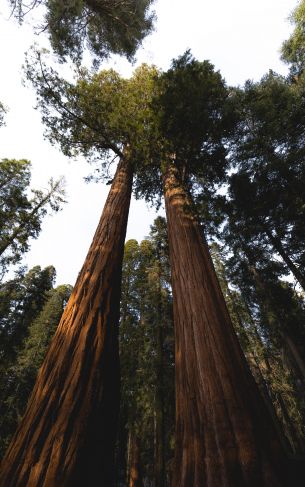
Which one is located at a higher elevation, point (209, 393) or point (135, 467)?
point (135, 467)

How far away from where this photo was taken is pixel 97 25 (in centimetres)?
891

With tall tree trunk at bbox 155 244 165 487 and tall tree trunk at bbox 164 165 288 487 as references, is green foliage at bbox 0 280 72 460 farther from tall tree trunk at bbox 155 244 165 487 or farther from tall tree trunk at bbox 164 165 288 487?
tall tree trunk at bbox 164 165 288 487

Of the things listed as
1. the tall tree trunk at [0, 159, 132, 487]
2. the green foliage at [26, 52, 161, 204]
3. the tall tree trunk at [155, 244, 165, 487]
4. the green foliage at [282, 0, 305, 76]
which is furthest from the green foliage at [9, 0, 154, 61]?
the tall tree trunk at [155, 244, 165, 487]

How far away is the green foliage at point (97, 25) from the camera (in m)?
7.35

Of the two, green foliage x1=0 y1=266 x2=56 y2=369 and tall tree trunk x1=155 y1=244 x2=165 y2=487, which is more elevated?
green foliage x1=0 y1=266 x2=56 y2=369

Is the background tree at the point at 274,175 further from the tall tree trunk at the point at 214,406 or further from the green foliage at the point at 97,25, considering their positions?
the tall tree trunk at the point at 214,406

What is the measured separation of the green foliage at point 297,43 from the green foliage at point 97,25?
6295 mm

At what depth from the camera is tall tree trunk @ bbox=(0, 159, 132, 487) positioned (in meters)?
1.42

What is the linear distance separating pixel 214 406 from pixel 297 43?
15140mm

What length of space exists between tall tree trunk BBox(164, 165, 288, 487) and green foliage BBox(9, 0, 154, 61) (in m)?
8.77

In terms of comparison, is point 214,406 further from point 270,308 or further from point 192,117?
point 270,308

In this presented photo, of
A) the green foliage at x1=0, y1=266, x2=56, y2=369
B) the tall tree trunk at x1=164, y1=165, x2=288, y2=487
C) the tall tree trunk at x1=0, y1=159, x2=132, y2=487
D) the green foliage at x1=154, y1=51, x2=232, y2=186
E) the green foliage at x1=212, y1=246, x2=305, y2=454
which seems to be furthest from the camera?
the green foliage at x1=0, y1=266, x2=56, y2=369

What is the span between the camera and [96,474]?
5.09 ft

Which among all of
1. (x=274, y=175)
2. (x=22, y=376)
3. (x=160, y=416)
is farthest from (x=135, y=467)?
(x=274, y=175)
